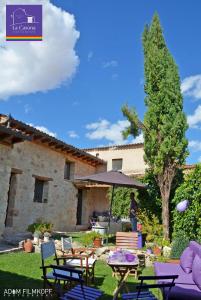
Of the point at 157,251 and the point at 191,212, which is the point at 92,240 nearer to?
the point at 157,251

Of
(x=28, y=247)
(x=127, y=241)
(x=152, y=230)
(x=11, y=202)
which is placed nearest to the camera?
(x=127, y=241)

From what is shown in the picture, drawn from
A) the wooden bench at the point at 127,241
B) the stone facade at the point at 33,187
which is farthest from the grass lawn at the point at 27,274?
the stone facade at the point at 33,187

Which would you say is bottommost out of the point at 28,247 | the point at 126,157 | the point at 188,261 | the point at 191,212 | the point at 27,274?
the point at 27,274

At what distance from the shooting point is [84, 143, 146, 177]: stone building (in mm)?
22719

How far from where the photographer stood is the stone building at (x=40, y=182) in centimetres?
1049

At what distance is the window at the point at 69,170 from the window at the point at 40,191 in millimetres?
2470

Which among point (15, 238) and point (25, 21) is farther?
point (15, 238)

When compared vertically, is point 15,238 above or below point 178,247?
below

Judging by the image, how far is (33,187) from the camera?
13.8 meters

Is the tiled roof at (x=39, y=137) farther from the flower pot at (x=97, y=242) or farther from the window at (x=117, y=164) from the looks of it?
the window at (x=117, y=164)

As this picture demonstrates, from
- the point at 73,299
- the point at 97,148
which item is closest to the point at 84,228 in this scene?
the point at 97,148

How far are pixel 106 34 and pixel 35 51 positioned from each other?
337 cm

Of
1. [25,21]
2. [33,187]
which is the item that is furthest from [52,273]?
[33,187]

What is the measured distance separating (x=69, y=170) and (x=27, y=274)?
11.2 m
